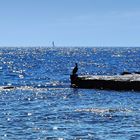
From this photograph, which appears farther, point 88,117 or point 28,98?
point 28,98

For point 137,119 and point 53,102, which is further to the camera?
point 53,102

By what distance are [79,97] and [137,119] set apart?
19.1 m

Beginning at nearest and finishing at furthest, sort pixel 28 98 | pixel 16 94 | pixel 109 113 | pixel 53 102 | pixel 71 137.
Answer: pixel 71 137, pixel 109 113, pixel 53 102, pixel 28 98, pixel 16 94

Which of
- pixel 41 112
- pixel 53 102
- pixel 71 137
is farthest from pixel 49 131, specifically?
pixel 53 102

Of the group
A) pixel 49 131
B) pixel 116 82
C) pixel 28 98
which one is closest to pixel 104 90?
pixel 116 82

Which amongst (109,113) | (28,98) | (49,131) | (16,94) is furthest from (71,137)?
(16,94)

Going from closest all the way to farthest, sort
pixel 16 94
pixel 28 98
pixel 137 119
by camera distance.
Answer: pixel 137 119 → pixel 28 98 → pixel 16 94

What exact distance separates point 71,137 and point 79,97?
2593 centimetres

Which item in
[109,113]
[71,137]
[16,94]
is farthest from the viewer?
[16,94]

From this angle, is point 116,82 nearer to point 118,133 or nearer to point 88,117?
point 88,117

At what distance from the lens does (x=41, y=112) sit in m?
47.9

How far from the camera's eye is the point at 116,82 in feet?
227

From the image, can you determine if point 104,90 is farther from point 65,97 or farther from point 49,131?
point 49,131

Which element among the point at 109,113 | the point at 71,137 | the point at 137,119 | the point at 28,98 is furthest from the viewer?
the point at 28,98
